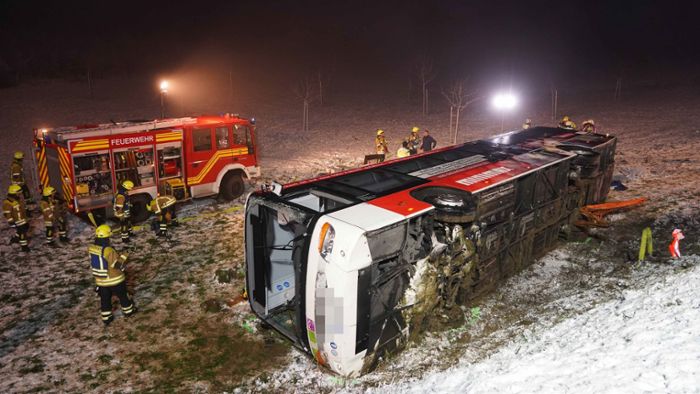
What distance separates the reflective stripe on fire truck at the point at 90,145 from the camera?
10.4 meters

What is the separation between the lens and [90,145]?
10609 mm

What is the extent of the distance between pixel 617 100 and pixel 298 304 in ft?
104

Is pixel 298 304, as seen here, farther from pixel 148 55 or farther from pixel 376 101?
pixel 148 55

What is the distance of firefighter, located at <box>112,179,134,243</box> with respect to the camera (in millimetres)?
10320

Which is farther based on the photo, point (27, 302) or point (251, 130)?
point (251, 130)

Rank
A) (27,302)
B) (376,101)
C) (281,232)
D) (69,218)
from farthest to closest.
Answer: (376,101) < (69,218) < (27,302) < (281,232)

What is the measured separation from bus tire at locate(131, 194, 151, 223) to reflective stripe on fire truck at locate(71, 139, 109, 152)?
56.4 inches

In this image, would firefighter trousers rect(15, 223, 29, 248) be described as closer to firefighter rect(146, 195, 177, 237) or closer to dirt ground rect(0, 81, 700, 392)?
dirt ground rect(0, 81, 700, 392)

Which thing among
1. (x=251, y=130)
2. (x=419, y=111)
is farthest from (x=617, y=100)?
(x=251, y=130)

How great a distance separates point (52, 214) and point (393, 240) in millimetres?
8268

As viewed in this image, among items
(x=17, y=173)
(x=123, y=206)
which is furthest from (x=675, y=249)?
(x=17, y=173)

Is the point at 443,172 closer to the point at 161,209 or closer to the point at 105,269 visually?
the point at 105,269

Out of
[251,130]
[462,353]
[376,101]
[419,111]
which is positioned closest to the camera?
[462,353]

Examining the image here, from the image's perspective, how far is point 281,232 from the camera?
711cm
